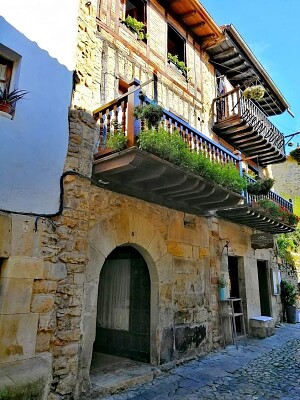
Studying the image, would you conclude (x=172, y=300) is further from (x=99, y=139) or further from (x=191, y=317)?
(x=99, y=139)

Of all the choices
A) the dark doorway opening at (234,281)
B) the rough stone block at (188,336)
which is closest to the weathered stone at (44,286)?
the rough stone block at (188,336)

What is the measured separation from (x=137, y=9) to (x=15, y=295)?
694 centimetres

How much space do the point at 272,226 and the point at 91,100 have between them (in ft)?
22.5

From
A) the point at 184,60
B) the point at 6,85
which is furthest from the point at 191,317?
the point at 184,60

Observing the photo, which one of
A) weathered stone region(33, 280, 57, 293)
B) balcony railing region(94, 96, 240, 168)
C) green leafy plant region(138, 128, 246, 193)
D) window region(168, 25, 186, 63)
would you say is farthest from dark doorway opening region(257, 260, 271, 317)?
weathered stone region(33, 280, 57, 293)

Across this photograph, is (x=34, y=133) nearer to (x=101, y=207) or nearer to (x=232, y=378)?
(x=101, y=207)

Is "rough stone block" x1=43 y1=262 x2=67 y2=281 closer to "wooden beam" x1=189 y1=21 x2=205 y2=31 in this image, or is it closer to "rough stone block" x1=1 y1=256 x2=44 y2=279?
"rough stone block" x1=1 y1=256 x2=44 y2=279

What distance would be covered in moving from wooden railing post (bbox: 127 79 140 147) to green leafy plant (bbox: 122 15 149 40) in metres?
2.80

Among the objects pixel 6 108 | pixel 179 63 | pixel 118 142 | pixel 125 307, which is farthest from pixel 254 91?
pixel 6 108

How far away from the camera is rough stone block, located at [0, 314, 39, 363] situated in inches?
124

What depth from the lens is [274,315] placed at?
970 centimetres

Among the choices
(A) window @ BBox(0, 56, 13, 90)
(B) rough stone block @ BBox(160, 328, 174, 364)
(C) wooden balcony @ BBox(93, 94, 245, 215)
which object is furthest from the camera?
(B) rough stone block @ BBox(160, 328, 174, 364)

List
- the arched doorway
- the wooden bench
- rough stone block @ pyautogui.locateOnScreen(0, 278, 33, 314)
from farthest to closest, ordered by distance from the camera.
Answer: the wooden bench < the arched doorway < rough stone block @ pyautogui.locateOnScreen(0, 278, 33, 314)

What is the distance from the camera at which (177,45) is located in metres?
8.23
